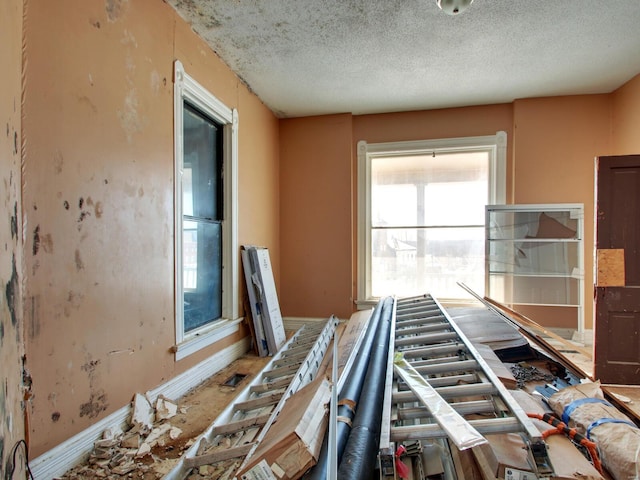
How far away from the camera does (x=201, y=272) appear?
9.43ft

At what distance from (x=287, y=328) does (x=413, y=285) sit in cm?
181

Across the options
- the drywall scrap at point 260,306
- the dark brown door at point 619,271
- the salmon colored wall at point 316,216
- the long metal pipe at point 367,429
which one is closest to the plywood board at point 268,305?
the drywall scrap at point 260,306

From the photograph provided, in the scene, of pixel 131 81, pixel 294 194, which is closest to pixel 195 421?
pixel 131 81

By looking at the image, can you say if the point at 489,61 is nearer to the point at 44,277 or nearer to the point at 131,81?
the point at 131,81

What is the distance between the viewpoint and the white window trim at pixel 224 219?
7.73 ft

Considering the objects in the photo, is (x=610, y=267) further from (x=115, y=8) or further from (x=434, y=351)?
(x=115, y=8)

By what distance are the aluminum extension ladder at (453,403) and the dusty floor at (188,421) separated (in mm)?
1214

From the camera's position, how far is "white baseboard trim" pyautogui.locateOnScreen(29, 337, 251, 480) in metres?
1.46

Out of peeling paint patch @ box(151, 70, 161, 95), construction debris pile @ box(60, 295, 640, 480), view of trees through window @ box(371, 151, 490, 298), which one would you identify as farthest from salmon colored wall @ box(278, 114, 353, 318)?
peeling paint patch @ box(151, 70, 161, 95)

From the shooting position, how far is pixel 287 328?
4.37 meters

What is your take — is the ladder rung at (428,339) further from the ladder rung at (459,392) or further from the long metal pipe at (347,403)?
the ladder rung at (459,392)

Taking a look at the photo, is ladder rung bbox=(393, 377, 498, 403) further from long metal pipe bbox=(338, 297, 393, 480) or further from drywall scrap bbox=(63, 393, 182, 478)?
drywall scrap bbox=(63, 393, 182, 478)

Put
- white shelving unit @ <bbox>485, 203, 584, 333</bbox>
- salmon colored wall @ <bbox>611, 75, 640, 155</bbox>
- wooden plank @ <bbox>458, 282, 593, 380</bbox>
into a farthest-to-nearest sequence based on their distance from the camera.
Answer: white shelving unit @ <bbox>485, 203, 584, 333</bbox>
salmon colored wall @ <bbox>611, 75, 640, 155</bbox>
wooden plank @ <bbox>458, 282, 593, 380</bbox>

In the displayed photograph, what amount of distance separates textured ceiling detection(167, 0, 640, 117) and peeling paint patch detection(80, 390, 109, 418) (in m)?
2.61
